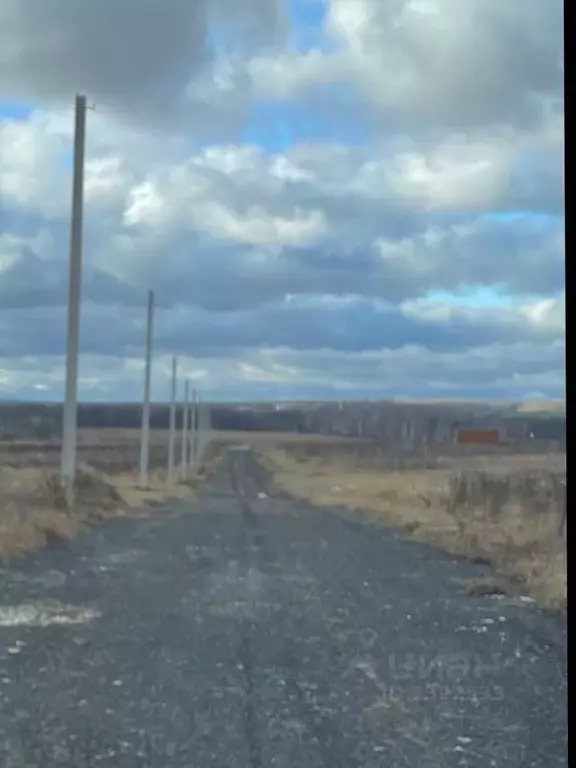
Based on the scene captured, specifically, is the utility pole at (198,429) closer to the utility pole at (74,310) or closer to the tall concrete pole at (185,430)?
the tall concrete pole at (185,430)

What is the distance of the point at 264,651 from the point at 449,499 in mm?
540

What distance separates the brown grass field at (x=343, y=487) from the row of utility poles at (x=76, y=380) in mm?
31

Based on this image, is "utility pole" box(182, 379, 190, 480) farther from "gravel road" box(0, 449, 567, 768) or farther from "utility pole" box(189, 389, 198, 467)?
"gravel road" box(0, 449, 567, 768)

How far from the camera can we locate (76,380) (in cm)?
231

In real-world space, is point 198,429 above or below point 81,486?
above

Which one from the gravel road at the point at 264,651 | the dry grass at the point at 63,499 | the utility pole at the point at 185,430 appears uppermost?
the utility pole at the point at 185,430

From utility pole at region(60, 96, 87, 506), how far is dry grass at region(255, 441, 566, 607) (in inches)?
17.4

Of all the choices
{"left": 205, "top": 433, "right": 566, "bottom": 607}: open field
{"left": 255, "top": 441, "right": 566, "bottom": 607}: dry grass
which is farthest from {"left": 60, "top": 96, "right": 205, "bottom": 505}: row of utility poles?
{"left": 255, "top": 441, "right": 566, "bottom": 607}: dry grass

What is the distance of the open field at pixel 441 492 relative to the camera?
199 cm

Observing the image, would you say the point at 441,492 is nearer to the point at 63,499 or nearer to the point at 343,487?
the point at 343,487

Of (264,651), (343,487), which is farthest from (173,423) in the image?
(264,651)

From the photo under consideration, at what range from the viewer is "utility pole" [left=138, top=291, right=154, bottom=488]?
2.37 metres

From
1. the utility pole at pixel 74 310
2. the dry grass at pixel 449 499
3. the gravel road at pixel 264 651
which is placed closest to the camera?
the gravel road at pixel 264 651

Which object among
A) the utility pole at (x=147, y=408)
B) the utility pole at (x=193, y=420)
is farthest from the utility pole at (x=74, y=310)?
the utility pole at (x=193, y=420)
